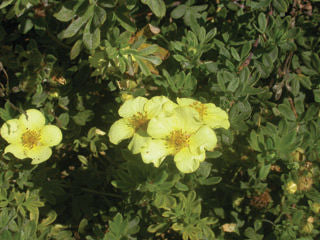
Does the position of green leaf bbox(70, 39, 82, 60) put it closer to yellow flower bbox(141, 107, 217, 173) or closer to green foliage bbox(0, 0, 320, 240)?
green foliage bbox(0, 0, 320, 240)


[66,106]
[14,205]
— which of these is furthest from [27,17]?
[14,205]

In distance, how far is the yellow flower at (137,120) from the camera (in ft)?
5.79

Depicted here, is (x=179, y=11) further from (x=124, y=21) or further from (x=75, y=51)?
(x=75, y=51)

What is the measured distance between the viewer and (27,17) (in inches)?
90.6

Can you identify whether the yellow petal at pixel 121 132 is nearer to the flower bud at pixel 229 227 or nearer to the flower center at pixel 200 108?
the flower center at pixel 200 108

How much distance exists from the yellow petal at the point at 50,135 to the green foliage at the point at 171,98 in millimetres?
127

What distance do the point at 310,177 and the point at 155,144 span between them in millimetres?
1252

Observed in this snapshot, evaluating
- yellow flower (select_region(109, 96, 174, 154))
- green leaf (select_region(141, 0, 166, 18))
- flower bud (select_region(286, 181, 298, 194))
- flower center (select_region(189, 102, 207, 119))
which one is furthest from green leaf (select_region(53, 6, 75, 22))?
flower bud (select_region(286, 181, 298, 194))

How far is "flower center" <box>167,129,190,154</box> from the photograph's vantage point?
5.69ft

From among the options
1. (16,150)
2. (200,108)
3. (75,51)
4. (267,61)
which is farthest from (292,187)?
(16,150)

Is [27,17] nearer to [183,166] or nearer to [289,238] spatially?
[183,166]

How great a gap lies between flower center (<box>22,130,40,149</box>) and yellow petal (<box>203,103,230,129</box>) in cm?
93

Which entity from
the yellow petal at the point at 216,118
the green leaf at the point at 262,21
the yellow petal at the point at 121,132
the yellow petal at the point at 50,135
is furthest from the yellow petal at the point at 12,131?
the green leaf at the point at 262,21

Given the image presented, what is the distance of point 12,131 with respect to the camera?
77.5 inches
